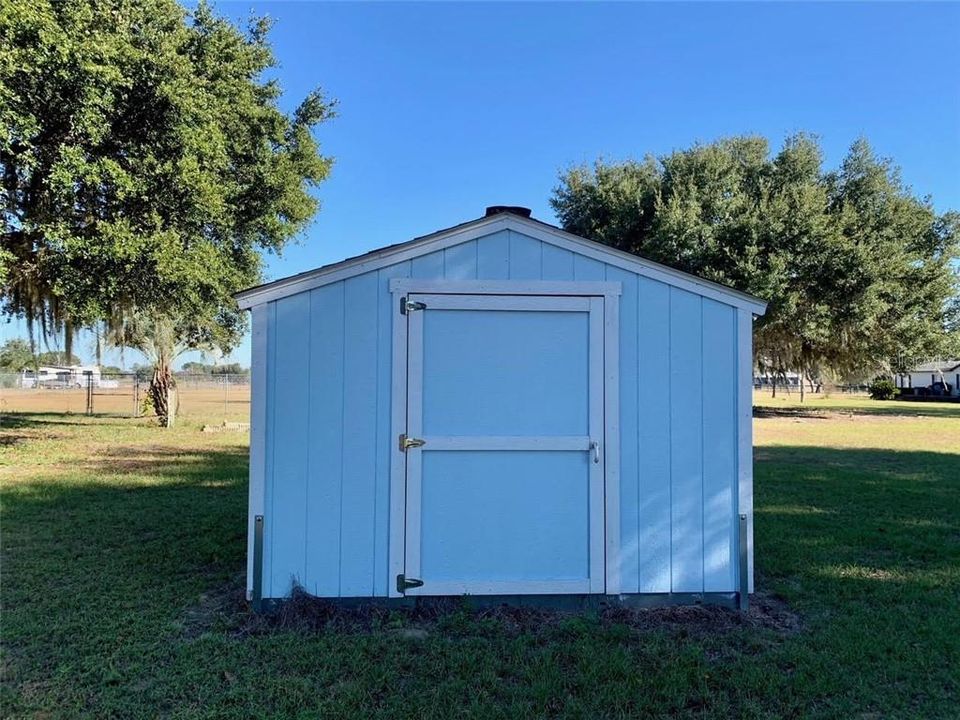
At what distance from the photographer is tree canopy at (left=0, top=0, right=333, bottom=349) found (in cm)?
841

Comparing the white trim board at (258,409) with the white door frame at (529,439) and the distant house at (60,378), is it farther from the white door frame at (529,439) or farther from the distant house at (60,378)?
the distant house at (60,378)

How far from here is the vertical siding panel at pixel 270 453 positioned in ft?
12.3

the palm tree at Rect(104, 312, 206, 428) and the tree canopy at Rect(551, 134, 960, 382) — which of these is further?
the tree canopy at Rect(551, 134, 960, 382)

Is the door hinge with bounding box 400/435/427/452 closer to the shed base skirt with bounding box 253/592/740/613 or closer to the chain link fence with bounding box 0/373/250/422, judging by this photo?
the shed base skirt with bounding box 253/592/740/613

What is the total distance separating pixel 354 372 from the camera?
12.6ft

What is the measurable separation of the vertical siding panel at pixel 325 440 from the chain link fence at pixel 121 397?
602 inches

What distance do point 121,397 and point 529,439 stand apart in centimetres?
2668

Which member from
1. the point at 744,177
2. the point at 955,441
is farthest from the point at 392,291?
the point at 744,177

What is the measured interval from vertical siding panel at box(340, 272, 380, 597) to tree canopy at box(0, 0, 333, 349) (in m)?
6.74

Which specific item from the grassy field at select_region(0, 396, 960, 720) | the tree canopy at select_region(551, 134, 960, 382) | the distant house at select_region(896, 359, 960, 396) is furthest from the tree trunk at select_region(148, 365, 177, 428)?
the distant house at select_region(896, 359, 960, 396)

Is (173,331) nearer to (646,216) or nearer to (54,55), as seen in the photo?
(54,55)

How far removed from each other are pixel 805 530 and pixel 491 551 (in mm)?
3550

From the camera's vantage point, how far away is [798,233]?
56.9ft

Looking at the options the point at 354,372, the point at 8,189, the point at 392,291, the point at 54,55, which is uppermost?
the point at 54,55
